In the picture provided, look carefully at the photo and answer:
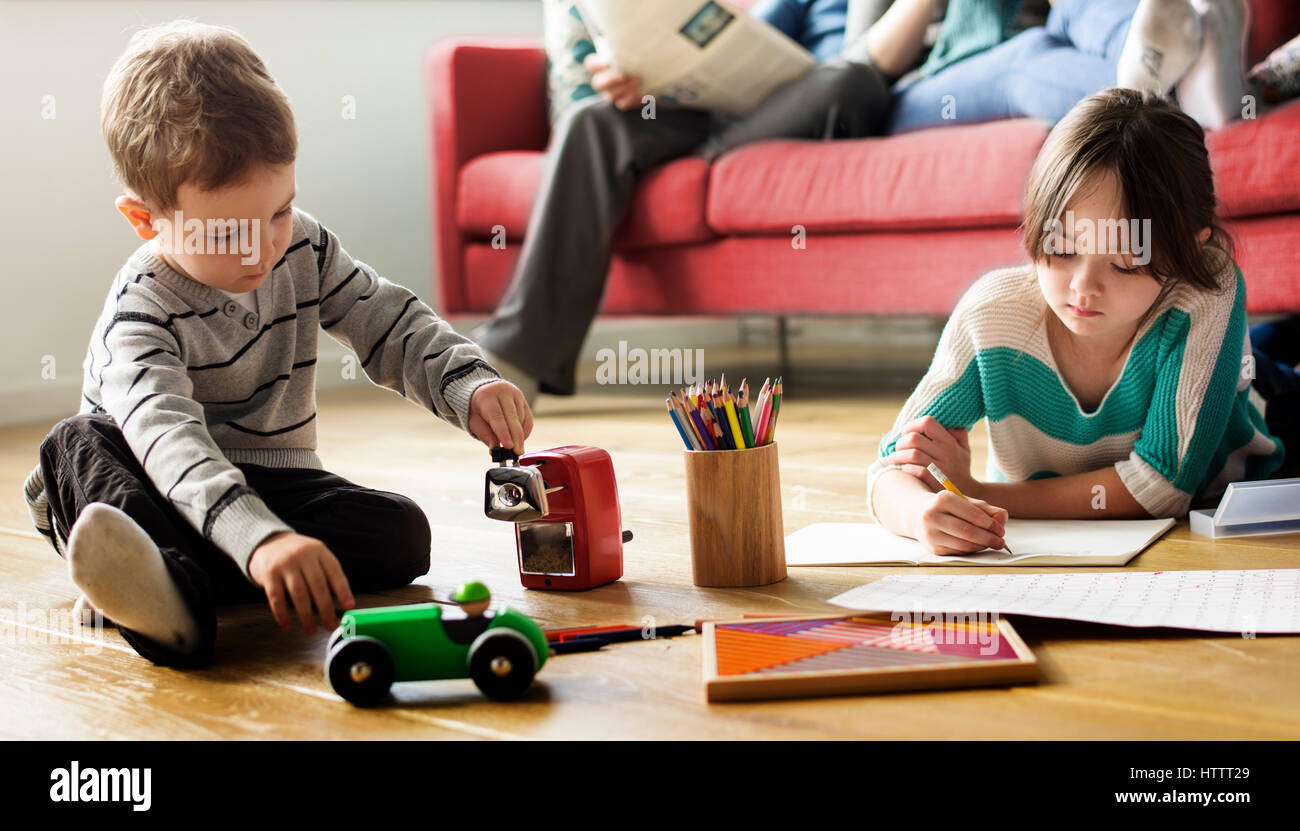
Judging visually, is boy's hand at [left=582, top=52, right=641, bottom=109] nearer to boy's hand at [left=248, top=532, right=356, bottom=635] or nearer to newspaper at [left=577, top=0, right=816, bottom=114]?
newspaper at [left=577, top=0, right=816, bottom=114]

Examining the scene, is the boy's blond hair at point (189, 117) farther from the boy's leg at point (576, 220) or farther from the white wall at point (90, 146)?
the white wall at point (90, 146)

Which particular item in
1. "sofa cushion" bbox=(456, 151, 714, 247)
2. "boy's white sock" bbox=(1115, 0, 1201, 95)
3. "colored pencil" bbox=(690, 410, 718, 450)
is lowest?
"colored pencil" bbox=(690, 410, 718, 450)

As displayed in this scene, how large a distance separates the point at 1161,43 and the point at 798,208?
2.14 feet

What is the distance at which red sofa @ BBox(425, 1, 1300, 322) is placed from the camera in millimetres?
1677

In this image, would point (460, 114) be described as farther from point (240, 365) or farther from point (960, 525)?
point (960, 525)

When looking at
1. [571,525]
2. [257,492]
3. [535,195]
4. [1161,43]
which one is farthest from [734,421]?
[535,195]

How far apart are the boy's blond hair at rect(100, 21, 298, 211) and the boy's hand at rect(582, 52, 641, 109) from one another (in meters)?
1.32

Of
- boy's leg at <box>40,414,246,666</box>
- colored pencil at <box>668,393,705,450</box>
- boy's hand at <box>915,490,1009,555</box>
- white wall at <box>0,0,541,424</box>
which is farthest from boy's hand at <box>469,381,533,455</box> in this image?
white wall at <box>0,0,541,424</box>

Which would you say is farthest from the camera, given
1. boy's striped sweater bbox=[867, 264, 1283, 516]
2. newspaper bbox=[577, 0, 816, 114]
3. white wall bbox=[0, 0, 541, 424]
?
white wall bbox=[0, 0, 541, 424]

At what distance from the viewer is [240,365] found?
1039mm

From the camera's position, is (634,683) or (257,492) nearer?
(634,683)
